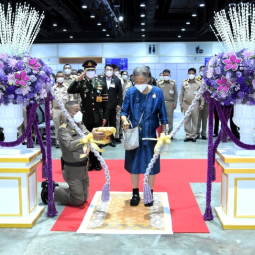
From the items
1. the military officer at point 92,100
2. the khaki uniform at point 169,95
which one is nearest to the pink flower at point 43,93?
the military officer at point 92,100

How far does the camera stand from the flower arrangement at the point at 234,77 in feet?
8.95

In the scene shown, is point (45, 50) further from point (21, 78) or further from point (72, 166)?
point (21, 78)

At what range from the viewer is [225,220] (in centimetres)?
301

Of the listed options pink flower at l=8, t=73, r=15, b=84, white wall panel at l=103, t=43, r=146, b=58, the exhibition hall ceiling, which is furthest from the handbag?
white wall panel at l=103, t=43, r=146, b=58

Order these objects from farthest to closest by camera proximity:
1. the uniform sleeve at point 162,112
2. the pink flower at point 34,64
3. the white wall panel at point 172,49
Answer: the white wall panel at point 172,49 < the uniform sleeve at point 162,112 < the pink flower at point 34,64

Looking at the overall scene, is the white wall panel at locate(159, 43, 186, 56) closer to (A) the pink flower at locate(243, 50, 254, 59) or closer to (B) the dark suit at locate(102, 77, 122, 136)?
(B) the dark suit at locate(102, 77, 122, 136)

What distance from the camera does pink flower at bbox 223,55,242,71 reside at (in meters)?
2.73

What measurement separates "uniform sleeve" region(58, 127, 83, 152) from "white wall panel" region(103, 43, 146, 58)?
44.6 feet

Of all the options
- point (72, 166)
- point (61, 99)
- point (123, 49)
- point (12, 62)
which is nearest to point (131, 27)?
point (123, 49)

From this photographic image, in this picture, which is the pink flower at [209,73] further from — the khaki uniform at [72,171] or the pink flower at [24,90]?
the pink flower at [24,90]

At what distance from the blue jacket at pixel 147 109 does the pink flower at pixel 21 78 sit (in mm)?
1058

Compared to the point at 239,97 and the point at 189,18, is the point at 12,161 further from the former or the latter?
the point at 189,18

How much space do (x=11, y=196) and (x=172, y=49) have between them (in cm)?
1448

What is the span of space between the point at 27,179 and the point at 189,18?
51.3ft
